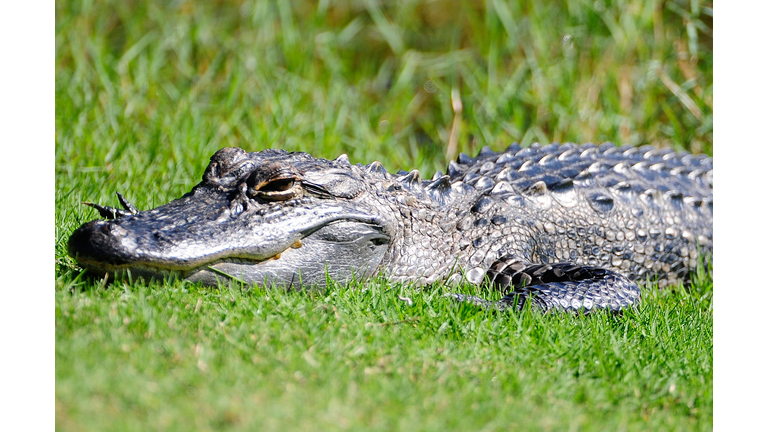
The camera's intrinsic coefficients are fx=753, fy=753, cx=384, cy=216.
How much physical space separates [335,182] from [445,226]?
81 centimetres

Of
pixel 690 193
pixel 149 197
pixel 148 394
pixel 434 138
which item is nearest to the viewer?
pixel 148 394

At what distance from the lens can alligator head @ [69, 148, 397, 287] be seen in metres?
3.31

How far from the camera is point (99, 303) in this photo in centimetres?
312

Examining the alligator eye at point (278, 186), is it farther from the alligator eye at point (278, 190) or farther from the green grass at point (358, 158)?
the green grass at point (358, 158)

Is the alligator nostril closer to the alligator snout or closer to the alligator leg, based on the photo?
the alligator snout

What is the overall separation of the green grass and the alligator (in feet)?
0.59

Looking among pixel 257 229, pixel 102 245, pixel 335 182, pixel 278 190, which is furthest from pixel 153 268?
pixel 335 182

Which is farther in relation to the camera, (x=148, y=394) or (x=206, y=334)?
(x=206, y=334)

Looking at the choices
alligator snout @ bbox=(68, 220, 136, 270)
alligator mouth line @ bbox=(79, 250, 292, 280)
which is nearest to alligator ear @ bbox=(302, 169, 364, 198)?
alligator mouth line @ bbox=(79, 250, 292, 280)

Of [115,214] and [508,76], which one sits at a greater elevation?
[508,76]

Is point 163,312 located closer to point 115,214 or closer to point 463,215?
point 115,214

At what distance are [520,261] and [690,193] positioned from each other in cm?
165

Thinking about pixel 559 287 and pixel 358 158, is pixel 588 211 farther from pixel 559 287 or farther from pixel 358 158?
pixel 358 158
